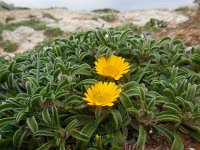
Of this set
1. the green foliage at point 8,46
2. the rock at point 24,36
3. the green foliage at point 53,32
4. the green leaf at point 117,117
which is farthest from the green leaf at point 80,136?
the green foliage at point 53,32

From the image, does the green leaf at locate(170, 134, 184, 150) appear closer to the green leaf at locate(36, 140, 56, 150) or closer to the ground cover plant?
the ground cover plant

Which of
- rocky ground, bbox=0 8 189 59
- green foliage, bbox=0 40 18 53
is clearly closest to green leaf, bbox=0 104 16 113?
rocky ground, bbox=0 8 189 59

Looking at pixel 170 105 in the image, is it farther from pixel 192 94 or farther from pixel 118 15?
pixel 118 15

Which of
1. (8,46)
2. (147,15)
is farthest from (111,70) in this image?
(147,15)

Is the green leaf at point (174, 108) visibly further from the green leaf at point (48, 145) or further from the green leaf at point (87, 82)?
the green leaf at point (48, 145)

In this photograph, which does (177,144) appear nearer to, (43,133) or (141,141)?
(141,141)
